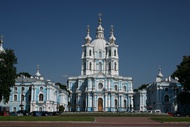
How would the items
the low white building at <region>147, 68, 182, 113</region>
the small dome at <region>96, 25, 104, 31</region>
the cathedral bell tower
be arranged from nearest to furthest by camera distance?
1. the low white building at <region>147, 68, 182, 113</region>
2. the cathedral bell tower
3. the small dome at <region>96, 25, 104, 31</region>

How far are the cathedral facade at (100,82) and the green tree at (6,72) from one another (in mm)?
40364

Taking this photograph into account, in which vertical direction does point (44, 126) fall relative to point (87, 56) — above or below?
below

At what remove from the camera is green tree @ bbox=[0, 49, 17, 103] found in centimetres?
5374

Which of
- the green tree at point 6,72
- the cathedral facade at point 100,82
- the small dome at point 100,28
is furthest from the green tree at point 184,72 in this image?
the small dome at point 100,28

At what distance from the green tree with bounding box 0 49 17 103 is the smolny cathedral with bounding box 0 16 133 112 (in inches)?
940

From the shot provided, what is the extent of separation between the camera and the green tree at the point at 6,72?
2116 inches

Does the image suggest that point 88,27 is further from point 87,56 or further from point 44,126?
point 44,126

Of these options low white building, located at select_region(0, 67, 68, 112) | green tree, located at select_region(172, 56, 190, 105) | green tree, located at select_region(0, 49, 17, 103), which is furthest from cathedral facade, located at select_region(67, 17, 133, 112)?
green tree, located at select_region(0, 49, 17, 103)

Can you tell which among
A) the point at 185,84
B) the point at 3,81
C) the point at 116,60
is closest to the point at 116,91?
the point at 116,60

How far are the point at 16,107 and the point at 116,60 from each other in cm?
3820

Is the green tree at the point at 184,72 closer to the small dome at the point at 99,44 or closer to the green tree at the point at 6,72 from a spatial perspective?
the green tree at the point at 6,72

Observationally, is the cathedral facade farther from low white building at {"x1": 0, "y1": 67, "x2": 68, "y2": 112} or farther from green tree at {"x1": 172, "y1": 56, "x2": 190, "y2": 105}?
green tree at {"x1": 172, "y1": 56, "x2": 190, "y2": 105}

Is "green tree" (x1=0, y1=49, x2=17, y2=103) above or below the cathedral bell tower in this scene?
below

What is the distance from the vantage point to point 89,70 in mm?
101938
